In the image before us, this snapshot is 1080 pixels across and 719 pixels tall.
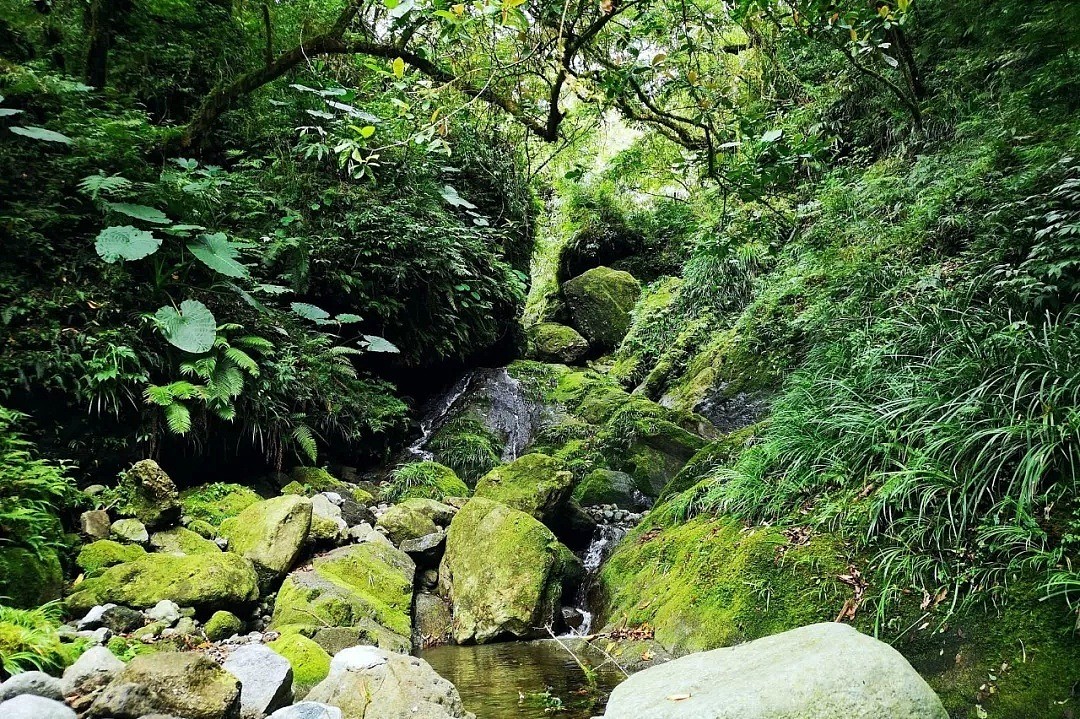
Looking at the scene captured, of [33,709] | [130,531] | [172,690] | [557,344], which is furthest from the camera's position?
Result: [557,344]

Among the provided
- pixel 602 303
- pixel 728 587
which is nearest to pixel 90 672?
pixel 728 587

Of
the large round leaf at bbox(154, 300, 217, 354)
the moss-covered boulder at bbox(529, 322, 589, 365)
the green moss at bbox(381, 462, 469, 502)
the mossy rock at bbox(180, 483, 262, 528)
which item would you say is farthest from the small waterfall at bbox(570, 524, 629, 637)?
the moss-covered boulder at bbox(529, 322, 589, 365)

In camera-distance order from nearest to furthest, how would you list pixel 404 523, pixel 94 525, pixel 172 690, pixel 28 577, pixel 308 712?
pixel 172 690 < pixel 308 712 < pixel 28 577 < pixel 94 525 < pixel 404 523

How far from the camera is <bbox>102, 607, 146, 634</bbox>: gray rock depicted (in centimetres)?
327

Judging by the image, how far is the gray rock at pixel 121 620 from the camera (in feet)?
10.7

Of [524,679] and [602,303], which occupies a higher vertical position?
[602,303]

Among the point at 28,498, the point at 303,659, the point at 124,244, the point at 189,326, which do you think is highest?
the point at 124,244

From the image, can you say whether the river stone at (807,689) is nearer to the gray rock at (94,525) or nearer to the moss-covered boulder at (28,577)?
the moss-covered boulder at (28,577)

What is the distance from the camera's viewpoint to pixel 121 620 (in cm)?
330

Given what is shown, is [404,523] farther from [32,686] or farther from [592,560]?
[32,686]

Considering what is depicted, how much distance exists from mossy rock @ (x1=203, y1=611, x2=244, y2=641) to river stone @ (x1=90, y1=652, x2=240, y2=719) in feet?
3.89

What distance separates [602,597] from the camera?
4.94 m

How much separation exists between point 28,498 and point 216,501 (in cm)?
163

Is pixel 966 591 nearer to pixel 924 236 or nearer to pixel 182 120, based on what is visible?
pixel 924 236
